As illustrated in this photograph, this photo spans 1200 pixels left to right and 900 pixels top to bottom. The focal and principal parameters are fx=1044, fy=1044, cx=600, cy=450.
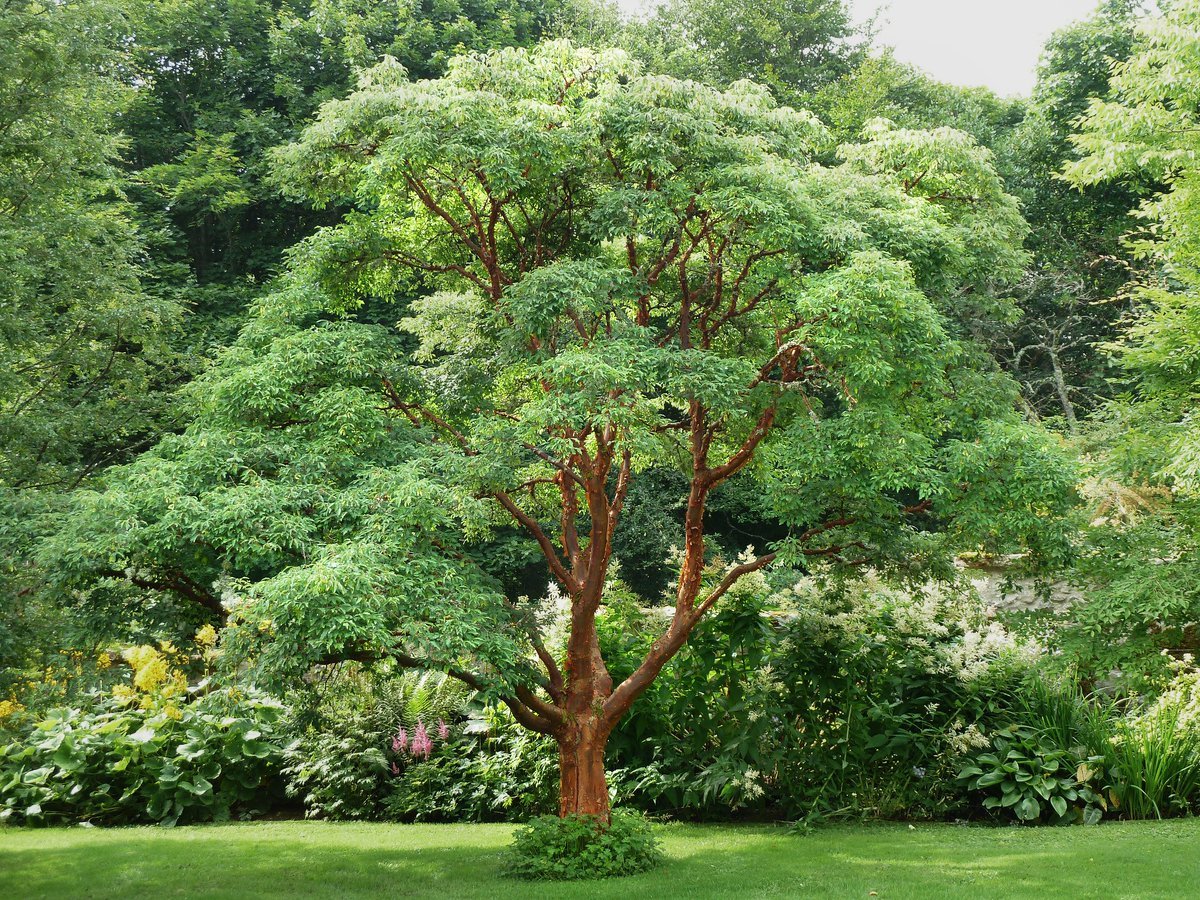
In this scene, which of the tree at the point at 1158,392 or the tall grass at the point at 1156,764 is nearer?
the tree at the point at 1158,392

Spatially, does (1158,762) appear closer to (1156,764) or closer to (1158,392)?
(1156,764)

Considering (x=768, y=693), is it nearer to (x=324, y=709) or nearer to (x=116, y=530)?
(x=324, y=709)

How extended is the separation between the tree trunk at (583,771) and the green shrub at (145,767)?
365cm

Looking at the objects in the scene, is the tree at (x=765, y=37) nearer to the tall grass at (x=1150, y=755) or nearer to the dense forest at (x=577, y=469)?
the dense forest at (x=577, y=469)

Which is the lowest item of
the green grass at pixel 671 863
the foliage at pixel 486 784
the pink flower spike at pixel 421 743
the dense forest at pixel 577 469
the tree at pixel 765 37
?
the green grass at pixel 671 863

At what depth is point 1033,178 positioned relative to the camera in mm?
21641

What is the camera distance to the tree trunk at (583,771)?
8.49 m

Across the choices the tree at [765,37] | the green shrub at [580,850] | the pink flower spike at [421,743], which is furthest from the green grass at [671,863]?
the tree at [765,37]

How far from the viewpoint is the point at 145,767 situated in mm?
10453

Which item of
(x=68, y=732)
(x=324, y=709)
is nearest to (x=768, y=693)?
(x=324, y=709)

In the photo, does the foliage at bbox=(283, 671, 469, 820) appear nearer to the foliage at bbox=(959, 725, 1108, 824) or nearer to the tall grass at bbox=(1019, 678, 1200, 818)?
the foliage at bbox=(959, 725, 1108, 824)

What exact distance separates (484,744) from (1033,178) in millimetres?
17073

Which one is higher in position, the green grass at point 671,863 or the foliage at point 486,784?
the foliage at point 486,784

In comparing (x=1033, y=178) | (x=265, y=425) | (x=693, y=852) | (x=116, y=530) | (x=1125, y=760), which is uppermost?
(x=1033, y=178)
